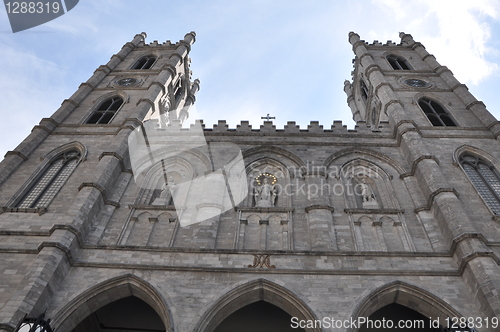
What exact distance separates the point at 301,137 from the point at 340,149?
1.92 meters

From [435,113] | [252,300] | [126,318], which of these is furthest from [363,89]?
[126,318]

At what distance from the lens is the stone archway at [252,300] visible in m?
10.8

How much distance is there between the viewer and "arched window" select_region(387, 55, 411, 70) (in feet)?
89.1

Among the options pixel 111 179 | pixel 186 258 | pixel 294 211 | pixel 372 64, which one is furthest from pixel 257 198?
pixel 372 64

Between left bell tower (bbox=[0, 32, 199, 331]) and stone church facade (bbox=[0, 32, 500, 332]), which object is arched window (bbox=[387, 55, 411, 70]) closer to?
stone church facade (bbox=[0, 32, 500, 332])

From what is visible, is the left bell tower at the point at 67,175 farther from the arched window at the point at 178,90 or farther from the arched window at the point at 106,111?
the arched window at the point at 178,90

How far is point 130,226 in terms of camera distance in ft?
46.3

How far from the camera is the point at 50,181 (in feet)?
52.9

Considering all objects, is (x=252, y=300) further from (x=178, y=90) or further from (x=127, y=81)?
(x=178, y=90)

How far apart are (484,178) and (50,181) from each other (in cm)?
1688

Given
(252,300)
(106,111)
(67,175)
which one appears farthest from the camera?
(106,111)

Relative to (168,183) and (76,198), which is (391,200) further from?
(76,198)

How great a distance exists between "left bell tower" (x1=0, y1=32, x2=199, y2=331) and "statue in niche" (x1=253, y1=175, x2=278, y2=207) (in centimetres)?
510

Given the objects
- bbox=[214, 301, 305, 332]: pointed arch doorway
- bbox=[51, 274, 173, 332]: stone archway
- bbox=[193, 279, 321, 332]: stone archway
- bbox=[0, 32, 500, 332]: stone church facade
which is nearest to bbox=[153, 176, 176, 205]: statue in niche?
bbox=[0, 32, 500, 332]: stone church facade
